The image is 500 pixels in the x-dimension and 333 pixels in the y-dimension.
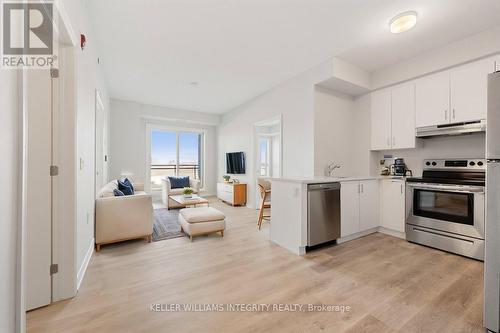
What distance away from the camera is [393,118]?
365cm

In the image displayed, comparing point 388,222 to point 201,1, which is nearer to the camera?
point 201,1

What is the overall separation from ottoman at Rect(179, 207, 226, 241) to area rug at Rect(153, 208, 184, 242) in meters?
0.28

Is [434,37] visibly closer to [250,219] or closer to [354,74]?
[354,74]

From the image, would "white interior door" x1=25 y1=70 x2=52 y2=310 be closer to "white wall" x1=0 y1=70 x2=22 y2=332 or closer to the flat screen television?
"white wall" x1=0 y1=70 x2=22 y2=332

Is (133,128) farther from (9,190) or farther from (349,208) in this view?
(349,208)

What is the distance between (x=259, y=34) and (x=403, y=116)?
8.61 feet

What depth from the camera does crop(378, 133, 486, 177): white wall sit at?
9.80 feet

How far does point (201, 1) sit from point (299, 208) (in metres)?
2.61

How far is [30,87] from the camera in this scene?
1.73m

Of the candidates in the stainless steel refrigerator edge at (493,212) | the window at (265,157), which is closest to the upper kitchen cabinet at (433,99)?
the stainless steel refrigerator edge at (493,212)

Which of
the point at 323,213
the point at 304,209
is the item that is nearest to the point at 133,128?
the point at 304,209

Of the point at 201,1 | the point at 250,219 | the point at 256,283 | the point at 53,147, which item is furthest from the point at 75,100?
the point at 250,219

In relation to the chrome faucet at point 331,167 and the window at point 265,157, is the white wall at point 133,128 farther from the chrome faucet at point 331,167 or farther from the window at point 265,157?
the chrome faucet at point 331,167

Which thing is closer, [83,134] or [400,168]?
[83,134]
